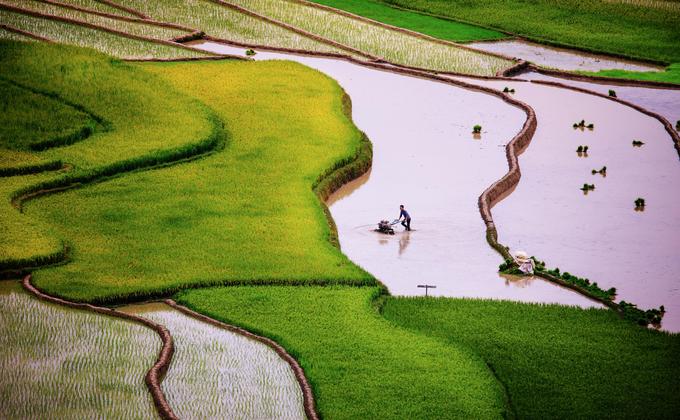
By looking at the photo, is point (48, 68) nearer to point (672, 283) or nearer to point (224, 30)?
point (224, 30)

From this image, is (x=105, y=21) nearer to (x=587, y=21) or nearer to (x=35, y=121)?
(x=35, y=121)

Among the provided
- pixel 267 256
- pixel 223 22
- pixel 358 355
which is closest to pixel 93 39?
pixel 223 22

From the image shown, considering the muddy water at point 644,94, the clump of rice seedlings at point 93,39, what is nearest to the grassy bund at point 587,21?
the muddy water at point 644,94

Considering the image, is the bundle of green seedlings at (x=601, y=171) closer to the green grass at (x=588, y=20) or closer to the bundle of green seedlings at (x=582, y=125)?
the bundle of green seedlings at (x=582, y=125)

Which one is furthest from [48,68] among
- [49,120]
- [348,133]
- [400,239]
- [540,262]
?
[540,262]

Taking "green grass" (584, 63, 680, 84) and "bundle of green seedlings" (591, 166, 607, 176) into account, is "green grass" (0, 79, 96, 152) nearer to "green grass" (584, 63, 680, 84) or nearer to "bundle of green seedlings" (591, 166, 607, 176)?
"bundle of green seedlings" (591, 166, 607, 176)
